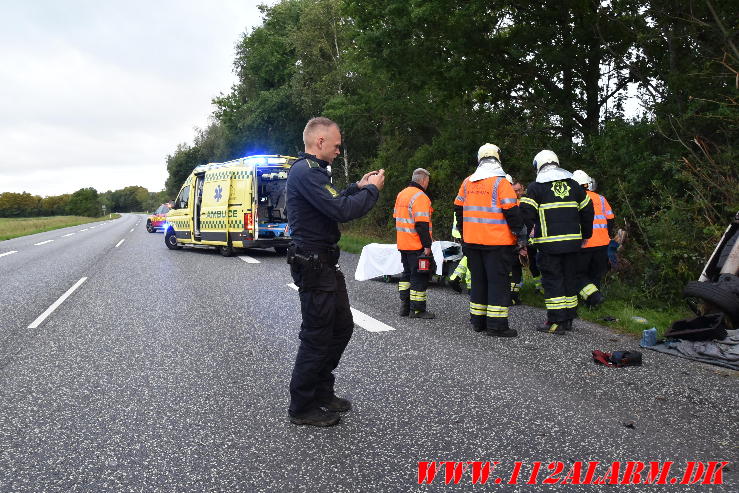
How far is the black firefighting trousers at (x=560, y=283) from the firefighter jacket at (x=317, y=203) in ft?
11.0

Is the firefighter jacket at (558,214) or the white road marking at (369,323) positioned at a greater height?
the firefighter jacket at (558,214)

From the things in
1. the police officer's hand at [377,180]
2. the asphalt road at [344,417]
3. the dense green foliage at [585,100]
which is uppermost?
the dense green foliage at [585,100]

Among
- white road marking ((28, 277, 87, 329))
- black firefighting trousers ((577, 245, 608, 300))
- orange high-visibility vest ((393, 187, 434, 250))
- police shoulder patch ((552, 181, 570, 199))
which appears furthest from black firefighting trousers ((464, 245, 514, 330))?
white road marking ((28, 277, 87, 329))

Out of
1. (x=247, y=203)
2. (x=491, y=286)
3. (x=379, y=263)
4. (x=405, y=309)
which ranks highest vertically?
(x=247, y=203)

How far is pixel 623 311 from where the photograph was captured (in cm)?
686

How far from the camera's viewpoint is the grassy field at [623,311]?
6.25 meters

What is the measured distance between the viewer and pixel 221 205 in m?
15.6

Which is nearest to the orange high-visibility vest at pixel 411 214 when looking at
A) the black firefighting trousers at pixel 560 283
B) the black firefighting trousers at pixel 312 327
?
the black firefighting trousers at pixel 560 283

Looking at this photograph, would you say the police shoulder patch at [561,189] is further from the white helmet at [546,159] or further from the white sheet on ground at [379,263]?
the white sheet on ground at [379,263]

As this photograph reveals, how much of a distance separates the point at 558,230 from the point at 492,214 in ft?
2.66

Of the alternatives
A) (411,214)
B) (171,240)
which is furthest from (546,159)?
(171,240)

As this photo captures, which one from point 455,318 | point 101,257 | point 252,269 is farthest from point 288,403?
point 101,257

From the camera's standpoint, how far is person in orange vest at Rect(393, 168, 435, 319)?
6992mm

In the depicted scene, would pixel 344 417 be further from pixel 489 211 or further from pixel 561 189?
pixel 561 189
